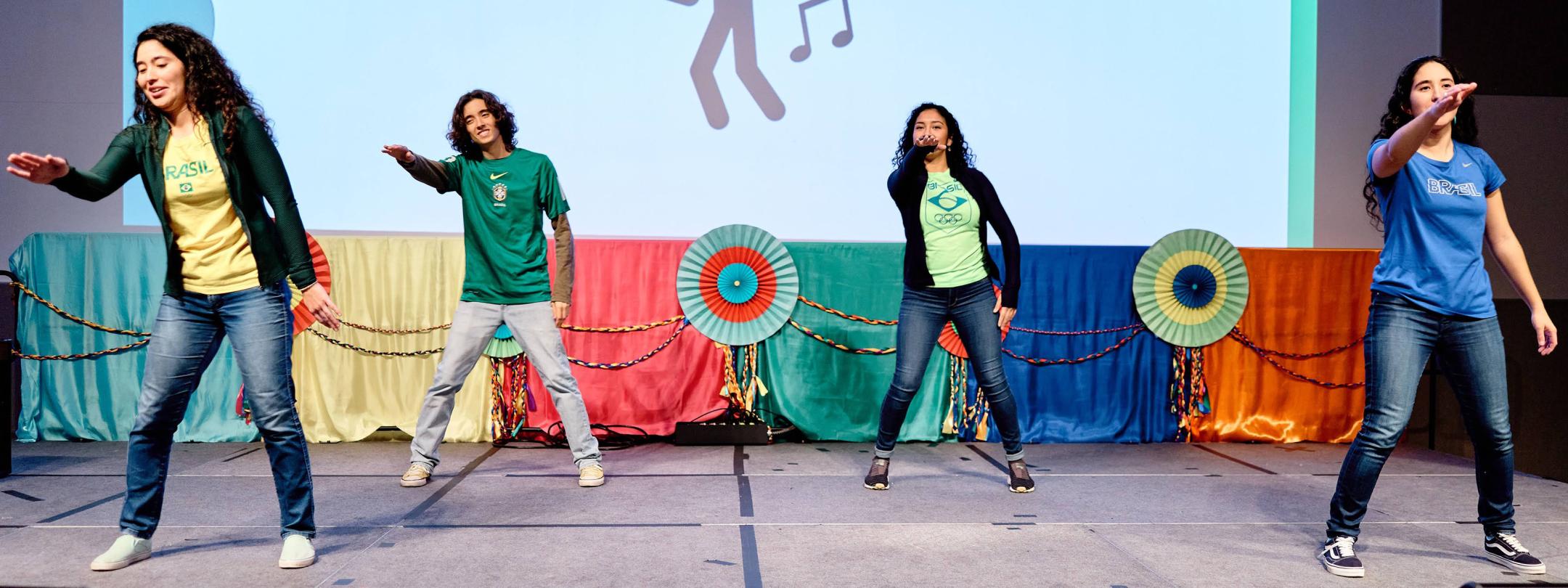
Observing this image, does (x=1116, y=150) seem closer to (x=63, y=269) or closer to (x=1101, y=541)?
(x=1101, y=541)

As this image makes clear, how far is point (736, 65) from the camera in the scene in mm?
4750

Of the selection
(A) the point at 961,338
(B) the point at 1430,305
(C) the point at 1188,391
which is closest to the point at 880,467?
(A) the point at 961,338

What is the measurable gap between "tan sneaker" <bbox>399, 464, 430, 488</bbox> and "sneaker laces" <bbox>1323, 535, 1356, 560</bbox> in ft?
9.04

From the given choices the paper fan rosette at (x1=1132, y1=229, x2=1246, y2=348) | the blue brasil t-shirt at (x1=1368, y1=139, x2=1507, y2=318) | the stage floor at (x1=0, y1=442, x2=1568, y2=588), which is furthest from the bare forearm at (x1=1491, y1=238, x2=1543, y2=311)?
the paper fan rosette at (x1=1132, y1=229, x2=1246, y2=348)

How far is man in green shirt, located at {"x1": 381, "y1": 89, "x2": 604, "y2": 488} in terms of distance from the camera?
334 cm

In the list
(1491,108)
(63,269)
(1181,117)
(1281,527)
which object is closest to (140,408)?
(63,269)

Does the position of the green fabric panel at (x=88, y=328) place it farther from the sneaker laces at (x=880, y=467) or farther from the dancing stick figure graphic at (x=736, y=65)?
the sneaker laces at (x=880, y=467)

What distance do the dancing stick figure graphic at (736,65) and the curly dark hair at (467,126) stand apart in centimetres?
140

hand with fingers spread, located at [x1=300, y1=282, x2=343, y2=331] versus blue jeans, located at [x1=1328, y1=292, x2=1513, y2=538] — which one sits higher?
hand with fingers spread, located at [x1=300, y1=282, x2=343, y2=331]

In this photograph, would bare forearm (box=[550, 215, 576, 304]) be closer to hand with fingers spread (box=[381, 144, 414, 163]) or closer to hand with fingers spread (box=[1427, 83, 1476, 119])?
hand with fingers spread (box=[381, 144, 414, 163])

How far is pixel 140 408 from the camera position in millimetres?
2256

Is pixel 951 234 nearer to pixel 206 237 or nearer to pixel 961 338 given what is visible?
pixel 961 338

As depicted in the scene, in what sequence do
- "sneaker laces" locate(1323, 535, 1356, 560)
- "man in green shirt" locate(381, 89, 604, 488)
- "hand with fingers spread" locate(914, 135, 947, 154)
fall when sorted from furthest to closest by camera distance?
1. "man in green shirt" locate(381, 89, 604, 488)
2. "hand with fingers spread" locate(914, 135, 947, 154)
3. "sneaker laces" locate(1323, 535, 1356, 560)

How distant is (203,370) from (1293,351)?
4.41m
